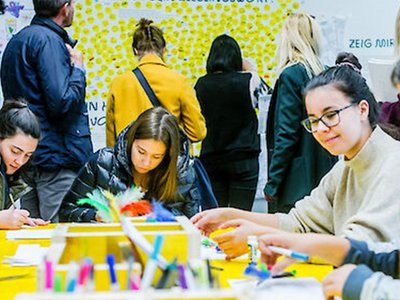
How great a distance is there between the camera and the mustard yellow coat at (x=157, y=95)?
3.21 m

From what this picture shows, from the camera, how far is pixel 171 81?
322 cm

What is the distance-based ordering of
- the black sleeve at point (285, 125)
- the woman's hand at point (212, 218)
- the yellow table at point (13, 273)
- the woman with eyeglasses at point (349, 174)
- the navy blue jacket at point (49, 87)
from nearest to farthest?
the yellow table at point (13, 273), the woman with eyeglasses at point (349, 174), the woman's hand at point (212, 218), the navy blue jacket at point (49, 87), the black sleeve at point (285, 125)

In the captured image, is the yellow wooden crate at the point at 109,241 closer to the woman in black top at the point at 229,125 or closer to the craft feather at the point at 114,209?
the craft feather at the point at 114,209

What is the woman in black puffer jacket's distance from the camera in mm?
2549

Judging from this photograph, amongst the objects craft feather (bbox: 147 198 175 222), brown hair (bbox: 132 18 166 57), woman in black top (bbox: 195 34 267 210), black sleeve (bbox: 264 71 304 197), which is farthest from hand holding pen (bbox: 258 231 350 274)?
woman in black top (bbox: 195 34 267 210)

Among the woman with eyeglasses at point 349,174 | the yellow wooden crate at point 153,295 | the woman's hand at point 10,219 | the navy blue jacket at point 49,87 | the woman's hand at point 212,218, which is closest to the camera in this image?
the yellow wooden crate at point 153,295

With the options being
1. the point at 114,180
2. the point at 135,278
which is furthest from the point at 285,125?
the point at 135,278

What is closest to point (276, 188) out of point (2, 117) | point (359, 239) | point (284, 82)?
point (284, 82)

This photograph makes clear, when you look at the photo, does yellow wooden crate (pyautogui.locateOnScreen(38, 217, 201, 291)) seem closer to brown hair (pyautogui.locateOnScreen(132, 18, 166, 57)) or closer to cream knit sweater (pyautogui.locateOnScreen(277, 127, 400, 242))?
cream knit sweater (pyautogui.locateOnScreen(277, 127, 400, 242))

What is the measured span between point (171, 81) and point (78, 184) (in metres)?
0.82

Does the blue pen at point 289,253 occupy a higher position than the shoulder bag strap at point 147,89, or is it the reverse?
the shoulder bag strap at point 147,89

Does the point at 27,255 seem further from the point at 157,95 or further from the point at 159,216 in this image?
the point at 157,95

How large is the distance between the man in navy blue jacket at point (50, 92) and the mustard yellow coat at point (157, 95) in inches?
8.4

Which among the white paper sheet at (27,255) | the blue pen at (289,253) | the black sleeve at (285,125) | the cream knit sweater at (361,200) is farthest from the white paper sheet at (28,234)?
the black sleeve at (285,125)
